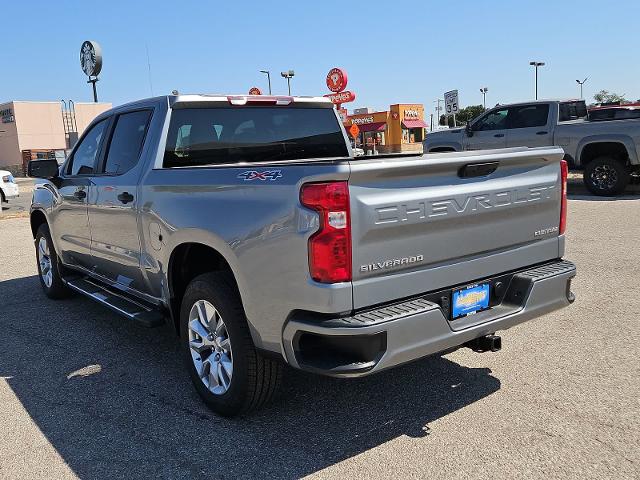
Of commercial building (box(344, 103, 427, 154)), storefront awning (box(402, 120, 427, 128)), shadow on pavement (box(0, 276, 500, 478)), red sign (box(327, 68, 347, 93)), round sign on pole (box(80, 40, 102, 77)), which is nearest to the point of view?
shadow on pavement (box(0, 276, 500, 478))

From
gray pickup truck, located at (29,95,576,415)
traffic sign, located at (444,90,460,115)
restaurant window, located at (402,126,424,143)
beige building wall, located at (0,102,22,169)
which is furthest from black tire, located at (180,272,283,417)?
beige building wall, located at (0,102,22,169)

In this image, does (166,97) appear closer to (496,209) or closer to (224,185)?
(224,185)

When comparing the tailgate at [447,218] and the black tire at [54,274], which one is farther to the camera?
the black tire at [54,274]

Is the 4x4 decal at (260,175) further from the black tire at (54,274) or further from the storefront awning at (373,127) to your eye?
the storefront awning at (373,127)

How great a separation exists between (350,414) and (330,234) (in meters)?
1.38

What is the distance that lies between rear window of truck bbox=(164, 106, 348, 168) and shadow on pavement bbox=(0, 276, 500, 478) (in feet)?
5.37

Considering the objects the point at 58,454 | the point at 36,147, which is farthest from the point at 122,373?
the point at 36,147

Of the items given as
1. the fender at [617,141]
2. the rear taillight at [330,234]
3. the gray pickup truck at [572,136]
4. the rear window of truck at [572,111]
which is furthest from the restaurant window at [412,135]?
the rear taillight at [330,234]

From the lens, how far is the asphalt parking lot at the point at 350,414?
3025 millimetres

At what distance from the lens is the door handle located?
168 inches

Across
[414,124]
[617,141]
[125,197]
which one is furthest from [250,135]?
[414,124]

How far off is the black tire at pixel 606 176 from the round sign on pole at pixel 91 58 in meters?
16.6

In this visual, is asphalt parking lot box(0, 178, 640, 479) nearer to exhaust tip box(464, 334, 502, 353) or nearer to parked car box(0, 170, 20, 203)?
exhaust tip box(464, 334, 502, 353)

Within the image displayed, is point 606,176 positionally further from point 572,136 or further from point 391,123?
point 391,123
